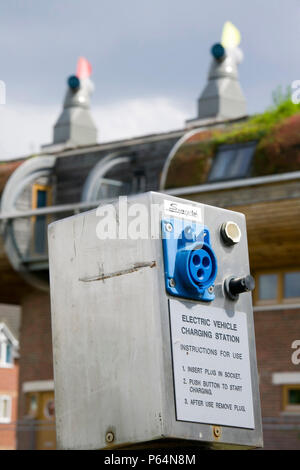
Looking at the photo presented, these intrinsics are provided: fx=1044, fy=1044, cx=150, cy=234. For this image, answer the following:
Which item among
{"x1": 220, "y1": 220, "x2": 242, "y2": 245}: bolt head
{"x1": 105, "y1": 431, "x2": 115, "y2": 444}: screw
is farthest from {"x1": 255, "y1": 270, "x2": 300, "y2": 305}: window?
{"x1": 105, "y1": 431, "x2": 115, "y2": 444}: screw

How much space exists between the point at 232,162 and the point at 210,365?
59.1ft

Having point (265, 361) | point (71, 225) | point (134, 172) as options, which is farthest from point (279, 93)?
point (71, 225)

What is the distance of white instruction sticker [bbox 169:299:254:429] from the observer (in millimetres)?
3588

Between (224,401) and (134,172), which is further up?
(134,172)

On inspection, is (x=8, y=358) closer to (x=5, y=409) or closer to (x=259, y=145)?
(x=5, y=409)

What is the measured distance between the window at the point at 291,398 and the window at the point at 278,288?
1.83 metres

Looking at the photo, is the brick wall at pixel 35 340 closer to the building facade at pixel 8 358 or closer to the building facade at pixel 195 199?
the building facade at pixel 195 199

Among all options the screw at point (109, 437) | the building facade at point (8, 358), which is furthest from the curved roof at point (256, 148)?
the building facade at point (8, 358)

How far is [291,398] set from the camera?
22141 mm

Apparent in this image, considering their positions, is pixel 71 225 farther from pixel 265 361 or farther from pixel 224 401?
pixel 265 361

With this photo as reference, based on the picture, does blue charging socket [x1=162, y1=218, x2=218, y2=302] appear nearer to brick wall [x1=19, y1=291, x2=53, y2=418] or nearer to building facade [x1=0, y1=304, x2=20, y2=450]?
brick wall [x1=19, y1=291, x2=53, y2=418]

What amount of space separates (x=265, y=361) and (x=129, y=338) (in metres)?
19.1

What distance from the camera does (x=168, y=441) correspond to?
355 cm

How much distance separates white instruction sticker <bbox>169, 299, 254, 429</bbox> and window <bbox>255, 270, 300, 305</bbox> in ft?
61.5
